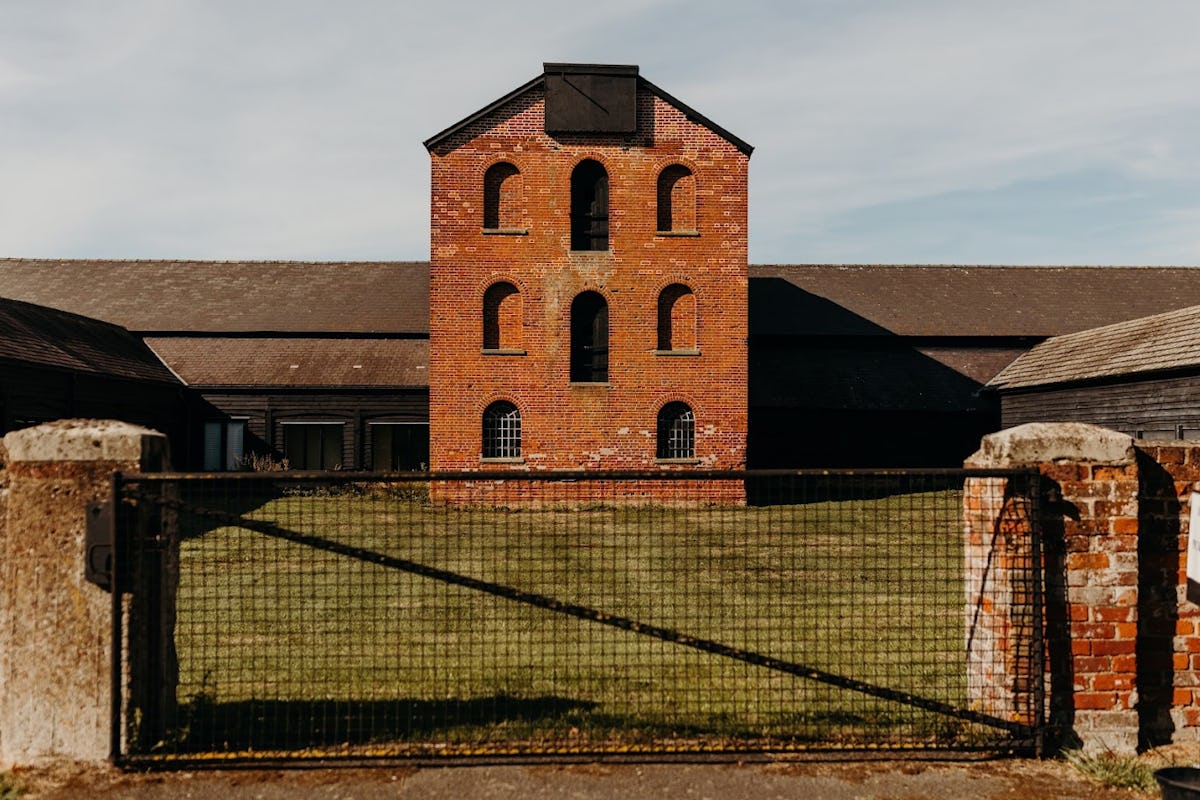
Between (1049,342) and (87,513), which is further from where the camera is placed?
(1049,342)

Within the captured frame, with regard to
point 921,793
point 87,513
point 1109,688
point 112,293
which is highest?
point 112,293

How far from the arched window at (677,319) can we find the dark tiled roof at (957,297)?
18.8 ft

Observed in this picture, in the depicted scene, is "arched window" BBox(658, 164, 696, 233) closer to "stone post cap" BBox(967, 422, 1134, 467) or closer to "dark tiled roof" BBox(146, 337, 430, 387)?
"dark tiled roof" BBox(146, 337, 430, 387)

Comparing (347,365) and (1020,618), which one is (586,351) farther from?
(1020,618)

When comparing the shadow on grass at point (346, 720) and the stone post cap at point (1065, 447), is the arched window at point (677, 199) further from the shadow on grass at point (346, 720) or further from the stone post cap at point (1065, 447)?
the stone post cap at point (1065, 447)

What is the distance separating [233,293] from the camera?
91.2 feet

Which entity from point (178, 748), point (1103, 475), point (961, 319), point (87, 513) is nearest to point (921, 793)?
point (1103, 475)

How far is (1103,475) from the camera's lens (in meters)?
4.62

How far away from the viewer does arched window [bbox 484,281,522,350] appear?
1964 cm

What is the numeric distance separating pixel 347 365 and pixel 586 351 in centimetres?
823

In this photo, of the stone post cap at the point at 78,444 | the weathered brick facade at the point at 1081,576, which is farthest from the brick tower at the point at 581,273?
the stone post cap at the point at 78,444

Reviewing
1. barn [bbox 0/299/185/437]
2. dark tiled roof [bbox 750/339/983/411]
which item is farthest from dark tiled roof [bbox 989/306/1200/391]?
barn [bbox 0/299/185/437]

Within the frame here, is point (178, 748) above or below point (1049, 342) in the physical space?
below

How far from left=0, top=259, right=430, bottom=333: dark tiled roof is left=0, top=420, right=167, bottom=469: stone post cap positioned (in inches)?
844
